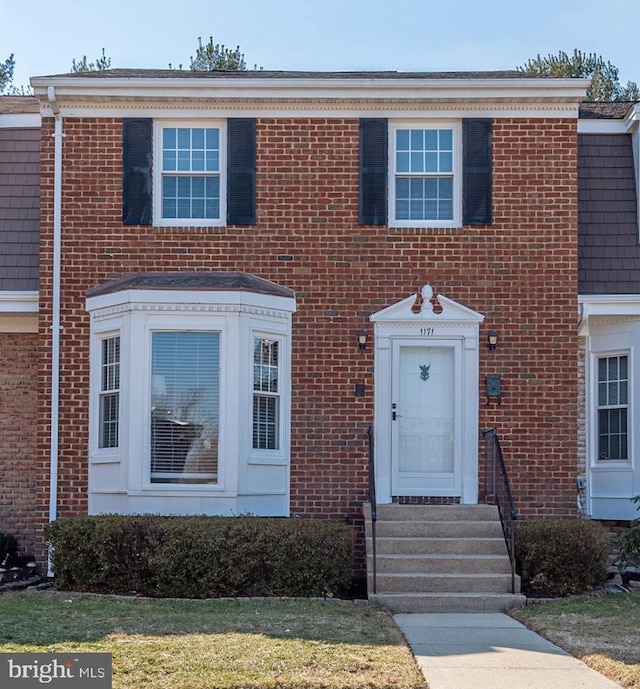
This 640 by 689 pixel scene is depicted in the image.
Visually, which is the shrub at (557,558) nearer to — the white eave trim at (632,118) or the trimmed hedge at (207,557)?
the trimmed hedge at (207,557)

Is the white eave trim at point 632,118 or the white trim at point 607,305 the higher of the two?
the white eave trim at point 632,118

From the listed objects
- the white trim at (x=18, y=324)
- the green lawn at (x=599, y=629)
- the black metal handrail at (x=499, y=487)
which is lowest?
the green lawn at (x=599, y=629)

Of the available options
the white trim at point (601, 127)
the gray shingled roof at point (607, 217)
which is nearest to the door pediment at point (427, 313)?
the gray shingled roof at point (607, 217)

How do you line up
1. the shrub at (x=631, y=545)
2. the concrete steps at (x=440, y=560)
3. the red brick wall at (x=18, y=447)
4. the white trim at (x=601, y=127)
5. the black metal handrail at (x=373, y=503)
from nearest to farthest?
1. the concrete steps at (x=440, y=560)
2. the black metal handrail at (x=373, y=503)
3. the shrub at (x=631, y=545)
4. the red brick wall at (x=18, y=447)
5. the white trim at (x=601, y=127)

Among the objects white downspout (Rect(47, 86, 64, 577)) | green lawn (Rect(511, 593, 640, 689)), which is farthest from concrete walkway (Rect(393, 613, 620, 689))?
white downspout (Rect(47, 86, 64, 577))

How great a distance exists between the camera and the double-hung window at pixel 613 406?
46.7 feet

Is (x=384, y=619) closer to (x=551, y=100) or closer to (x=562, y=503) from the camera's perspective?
(x=562, y=503)

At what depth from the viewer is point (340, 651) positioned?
8406 mm

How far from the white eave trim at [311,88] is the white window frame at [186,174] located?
1.23 feet

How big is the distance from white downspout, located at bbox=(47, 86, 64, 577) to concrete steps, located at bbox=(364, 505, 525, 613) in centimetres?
376

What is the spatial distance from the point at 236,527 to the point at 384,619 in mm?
2271

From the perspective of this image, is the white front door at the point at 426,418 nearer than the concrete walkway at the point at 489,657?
No

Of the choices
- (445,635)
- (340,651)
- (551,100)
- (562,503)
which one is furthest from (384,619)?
(551,100)

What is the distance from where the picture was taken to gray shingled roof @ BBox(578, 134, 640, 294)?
13.9 m
